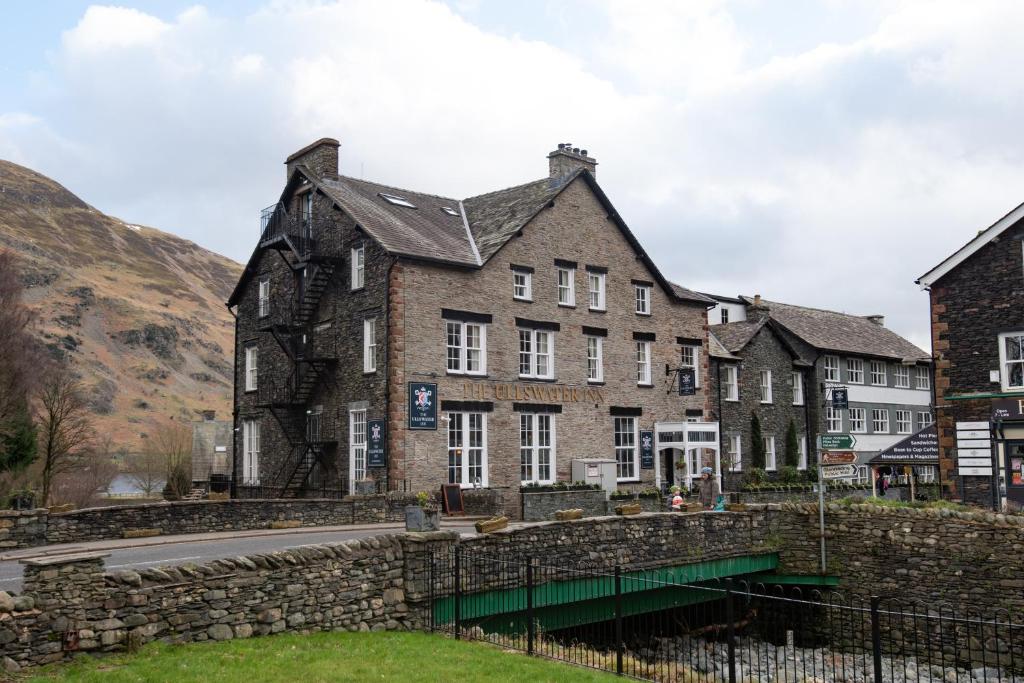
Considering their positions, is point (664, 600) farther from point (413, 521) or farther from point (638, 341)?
point (638, 341)

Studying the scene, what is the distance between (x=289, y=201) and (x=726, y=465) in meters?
21.5

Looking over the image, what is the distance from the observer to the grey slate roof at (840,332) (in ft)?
159

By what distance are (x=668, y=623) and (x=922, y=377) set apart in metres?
38.8

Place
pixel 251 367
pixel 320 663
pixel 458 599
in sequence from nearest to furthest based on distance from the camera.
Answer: pixel 320 663, pixel 458 599, pixel 251 367

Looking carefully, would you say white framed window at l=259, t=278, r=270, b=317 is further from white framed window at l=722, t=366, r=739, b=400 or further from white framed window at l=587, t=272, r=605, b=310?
white framed window at l=722, t=366, r=739, b=400

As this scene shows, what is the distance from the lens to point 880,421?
5088 cm

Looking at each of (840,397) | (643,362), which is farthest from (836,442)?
(840,397)

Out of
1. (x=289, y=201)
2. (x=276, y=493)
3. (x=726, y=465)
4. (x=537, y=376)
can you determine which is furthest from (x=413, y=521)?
(x=726, y=465)

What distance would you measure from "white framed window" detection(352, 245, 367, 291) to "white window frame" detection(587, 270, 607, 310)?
889cm

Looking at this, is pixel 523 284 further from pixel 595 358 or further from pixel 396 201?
pixel 396 201

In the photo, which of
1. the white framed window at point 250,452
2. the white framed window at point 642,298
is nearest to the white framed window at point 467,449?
the white framed window at point 642,298

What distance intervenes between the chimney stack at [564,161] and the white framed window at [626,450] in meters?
9.87

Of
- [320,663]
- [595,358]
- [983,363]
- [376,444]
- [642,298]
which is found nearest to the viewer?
[320,663]

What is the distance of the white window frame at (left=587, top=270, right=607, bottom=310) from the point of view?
118 ft
